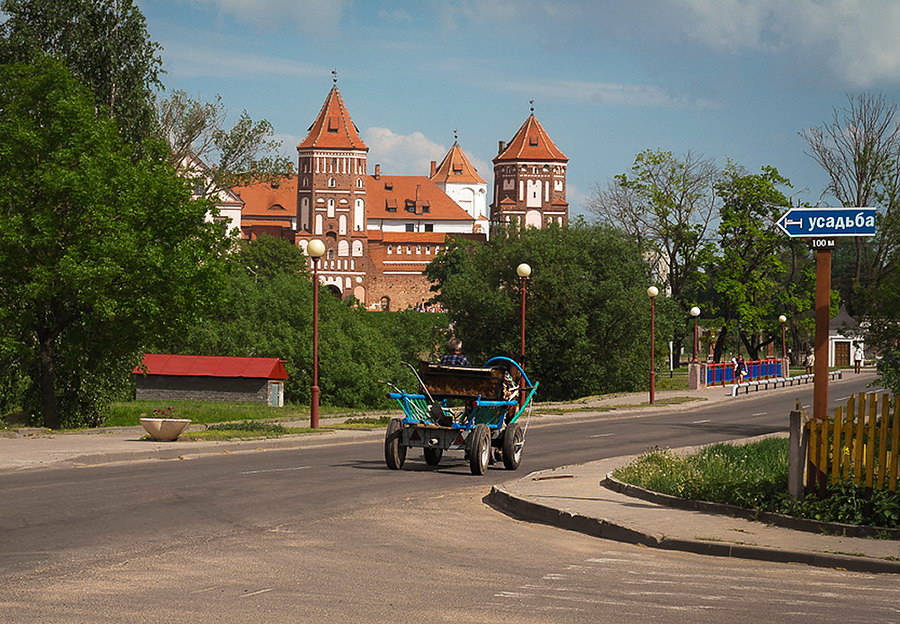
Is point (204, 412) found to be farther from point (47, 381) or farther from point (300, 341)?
point (300, 341)

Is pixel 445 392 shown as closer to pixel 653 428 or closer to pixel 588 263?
pixel 653 428

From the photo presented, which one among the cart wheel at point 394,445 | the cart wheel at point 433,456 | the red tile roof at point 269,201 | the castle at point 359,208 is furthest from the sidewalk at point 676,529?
the red tile roof at point 269,201

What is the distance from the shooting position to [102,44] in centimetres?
5200

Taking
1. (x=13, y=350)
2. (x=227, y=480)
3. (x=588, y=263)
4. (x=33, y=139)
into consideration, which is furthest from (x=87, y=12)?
(x=227, y=480)

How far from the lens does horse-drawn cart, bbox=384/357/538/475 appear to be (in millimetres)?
19656

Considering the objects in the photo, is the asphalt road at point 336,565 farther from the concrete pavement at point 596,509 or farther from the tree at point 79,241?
the tree at point 79,241

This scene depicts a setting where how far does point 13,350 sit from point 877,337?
22025 mm

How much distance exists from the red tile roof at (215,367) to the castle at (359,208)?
11240cm

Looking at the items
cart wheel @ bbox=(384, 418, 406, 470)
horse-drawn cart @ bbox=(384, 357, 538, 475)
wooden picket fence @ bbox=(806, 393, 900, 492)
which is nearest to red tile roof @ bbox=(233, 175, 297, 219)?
cart wheel @ bbox=(384, 418, 406, 470)

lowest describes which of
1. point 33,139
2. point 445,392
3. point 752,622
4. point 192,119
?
point 752,622

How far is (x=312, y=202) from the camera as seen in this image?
171m

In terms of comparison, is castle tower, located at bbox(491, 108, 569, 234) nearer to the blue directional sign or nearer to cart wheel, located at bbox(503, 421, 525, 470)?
cart wheel, located at bbox(503, 421, 525, 470)

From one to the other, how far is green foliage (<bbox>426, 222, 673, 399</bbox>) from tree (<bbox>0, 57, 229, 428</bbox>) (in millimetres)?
30293

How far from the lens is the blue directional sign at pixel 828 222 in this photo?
535 inches
